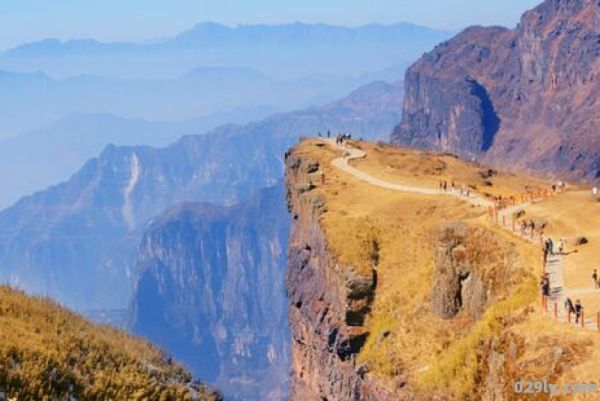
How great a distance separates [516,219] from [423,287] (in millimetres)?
9213

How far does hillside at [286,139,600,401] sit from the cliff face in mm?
148

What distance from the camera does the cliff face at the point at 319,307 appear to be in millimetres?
77500

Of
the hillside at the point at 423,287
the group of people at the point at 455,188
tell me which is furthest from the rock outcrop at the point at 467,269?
the group of people at the point at 455,188

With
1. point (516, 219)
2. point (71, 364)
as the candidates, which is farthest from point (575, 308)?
point (71, 364)

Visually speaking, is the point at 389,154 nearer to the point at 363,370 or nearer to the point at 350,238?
the point at 350,238

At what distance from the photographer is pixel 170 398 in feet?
154

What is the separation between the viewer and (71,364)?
44.8m

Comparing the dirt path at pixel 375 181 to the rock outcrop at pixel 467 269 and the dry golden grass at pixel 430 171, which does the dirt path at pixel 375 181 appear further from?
the rock outcrop at pixel 467 269

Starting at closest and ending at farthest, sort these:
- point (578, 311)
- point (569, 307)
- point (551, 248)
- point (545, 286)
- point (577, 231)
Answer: point (578, 311)
point (569, 307)
point (545, 286)
point (551, 248)
point (577, 231)

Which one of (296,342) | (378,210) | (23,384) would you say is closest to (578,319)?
(23,384)

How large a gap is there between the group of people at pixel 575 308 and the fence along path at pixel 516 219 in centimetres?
23

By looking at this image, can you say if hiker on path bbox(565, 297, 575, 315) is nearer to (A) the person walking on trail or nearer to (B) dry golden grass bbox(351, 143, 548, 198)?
(A) the person walking on trail

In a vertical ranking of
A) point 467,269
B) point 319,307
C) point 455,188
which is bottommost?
point 319,307

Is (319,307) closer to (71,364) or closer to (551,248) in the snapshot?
(551,248)
